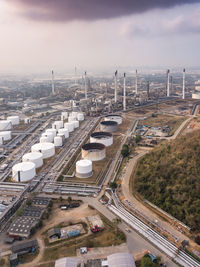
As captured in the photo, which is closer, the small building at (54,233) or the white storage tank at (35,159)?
the small building at (54,233)

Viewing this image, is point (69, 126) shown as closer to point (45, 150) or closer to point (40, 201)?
point (45, 150)

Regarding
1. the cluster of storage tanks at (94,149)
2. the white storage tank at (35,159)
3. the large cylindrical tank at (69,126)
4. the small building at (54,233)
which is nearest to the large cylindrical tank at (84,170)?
the cluster of storage tanks at (94,149)

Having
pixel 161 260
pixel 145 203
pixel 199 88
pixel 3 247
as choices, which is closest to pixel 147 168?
pixel 145 203

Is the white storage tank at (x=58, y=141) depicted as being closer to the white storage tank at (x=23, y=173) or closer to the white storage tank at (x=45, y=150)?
the white storage tank at (x=45, y=150)

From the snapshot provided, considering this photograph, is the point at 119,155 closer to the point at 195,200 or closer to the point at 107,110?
the point at 195,200

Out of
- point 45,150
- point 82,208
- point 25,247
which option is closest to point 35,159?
point 45,150
